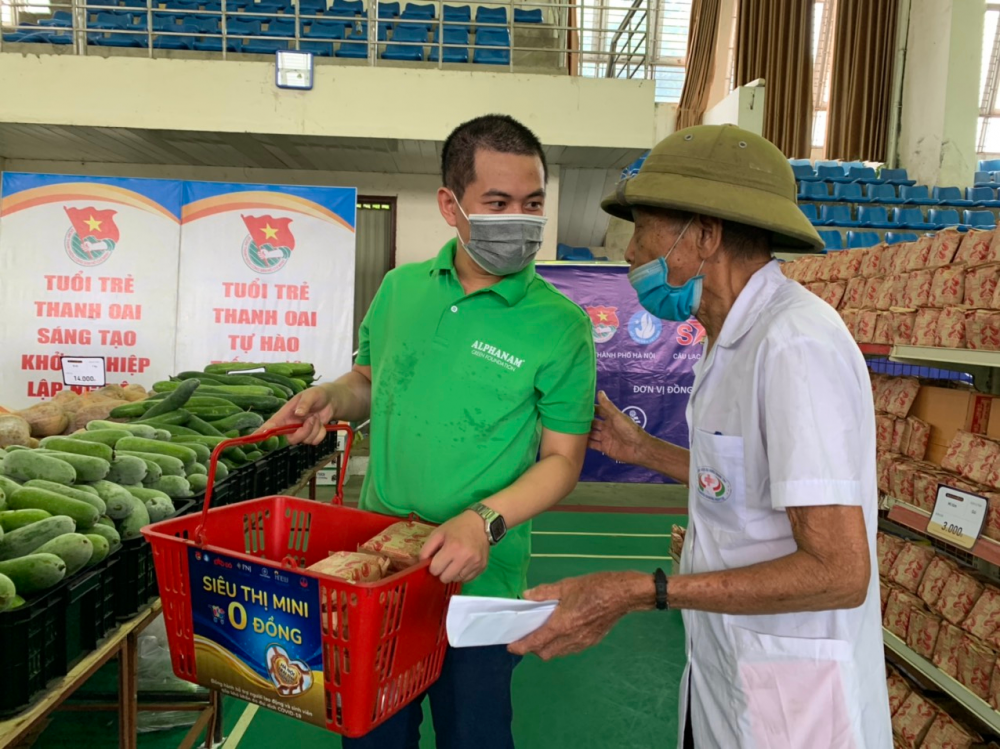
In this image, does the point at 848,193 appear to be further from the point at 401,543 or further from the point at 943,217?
the point at 401,543

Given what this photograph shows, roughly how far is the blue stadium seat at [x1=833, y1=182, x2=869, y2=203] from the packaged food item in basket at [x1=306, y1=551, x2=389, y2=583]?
13.4 metres

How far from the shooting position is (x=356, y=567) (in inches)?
52.2

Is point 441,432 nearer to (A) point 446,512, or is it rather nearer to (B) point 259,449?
(A) point 446,512

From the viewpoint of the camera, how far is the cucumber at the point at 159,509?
2197 mm

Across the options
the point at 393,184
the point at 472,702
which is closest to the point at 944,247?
the point at 472,702

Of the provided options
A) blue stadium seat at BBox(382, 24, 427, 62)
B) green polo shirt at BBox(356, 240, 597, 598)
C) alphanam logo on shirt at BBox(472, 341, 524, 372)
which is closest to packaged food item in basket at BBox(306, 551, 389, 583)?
green polo shirt at BBox(356, 240, 597, 598)

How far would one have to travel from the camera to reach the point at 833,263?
378cm

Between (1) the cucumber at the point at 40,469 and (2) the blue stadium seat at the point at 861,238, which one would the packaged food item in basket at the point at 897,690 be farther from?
(2) the blue stadium seat at the point at 861,238

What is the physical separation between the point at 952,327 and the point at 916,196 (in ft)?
38.0

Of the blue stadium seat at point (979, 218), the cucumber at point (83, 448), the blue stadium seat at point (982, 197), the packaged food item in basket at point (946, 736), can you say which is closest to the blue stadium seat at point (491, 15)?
the blue stadium seat at point (979, 218)

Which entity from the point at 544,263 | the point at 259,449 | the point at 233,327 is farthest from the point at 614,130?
the point at 259,449

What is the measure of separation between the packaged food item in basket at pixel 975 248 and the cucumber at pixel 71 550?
2948 mm

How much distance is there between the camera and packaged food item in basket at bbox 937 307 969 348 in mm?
2588

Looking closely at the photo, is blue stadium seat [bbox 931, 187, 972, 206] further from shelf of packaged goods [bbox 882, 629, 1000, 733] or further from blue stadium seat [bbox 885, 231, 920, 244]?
shelf of packaged goods [bbox 882, 629, 1000, 733]
